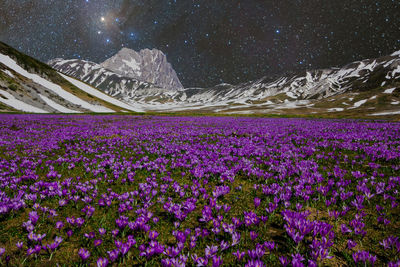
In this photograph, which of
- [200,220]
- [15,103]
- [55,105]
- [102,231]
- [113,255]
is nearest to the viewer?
[113,255]

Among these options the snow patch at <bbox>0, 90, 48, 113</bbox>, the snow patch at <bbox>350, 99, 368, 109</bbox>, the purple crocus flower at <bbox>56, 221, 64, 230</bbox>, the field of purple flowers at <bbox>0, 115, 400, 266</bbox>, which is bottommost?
the field of purple flowers at <bbox>0, 115, 400, 266</bbox>

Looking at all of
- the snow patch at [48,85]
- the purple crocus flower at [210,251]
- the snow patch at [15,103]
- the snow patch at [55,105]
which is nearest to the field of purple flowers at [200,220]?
the purple crocus flower at [210,251]

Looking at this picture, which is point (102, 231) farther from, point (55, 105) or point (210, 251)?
point (55, 105)

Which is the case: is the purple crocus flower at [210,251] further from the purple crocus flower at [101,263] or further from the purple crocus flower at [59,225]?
the purple crocus flower at [59,225]

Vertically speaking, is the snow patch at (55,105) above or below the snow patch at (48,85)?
below

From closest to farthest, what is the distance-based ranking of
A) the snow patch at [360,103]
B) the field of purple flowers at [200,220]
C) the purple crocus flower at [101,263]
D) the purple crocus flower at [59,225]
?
the purple crocus flower at [101,263] → the field of purple flowers at [200,220] → the purple crocus flower at [59,225] → the snow patch at [360,103]

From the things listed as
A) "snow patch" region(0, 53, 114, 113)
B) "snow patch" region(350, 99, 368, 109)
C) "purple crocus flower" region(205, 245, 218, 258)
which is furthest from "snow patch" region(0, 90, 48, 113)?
"snow patch" region(350, 99, 368, 109)

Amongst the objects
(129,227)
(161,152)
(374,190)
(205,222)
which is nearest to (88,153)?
(161,152)

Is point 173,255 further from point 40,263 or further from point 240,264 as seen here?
point 40,263

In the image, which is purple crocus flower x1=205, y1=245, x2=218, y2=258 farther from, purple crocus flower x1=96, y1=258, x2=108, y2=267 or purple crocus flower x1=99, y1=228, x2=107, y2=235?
purple crocus flower x1=99, y1=228, x2=107, y2=235

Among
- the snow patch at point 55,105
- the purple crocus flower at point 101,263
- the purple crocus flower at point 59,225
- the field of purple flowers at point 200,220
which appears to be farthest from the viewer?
the snow patch at point 55,105

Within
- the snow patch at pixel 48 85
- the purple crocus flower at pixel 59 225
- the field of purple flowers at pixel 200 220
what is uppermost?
the snow patch at pixel 48 85

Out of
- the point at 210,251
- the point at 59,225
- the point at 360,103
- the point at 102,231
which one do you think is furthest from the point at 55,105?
the point at 360,103

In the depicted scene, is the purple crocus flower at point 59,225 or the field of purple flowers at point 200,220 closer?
the field of purple flowers at point 200,220
